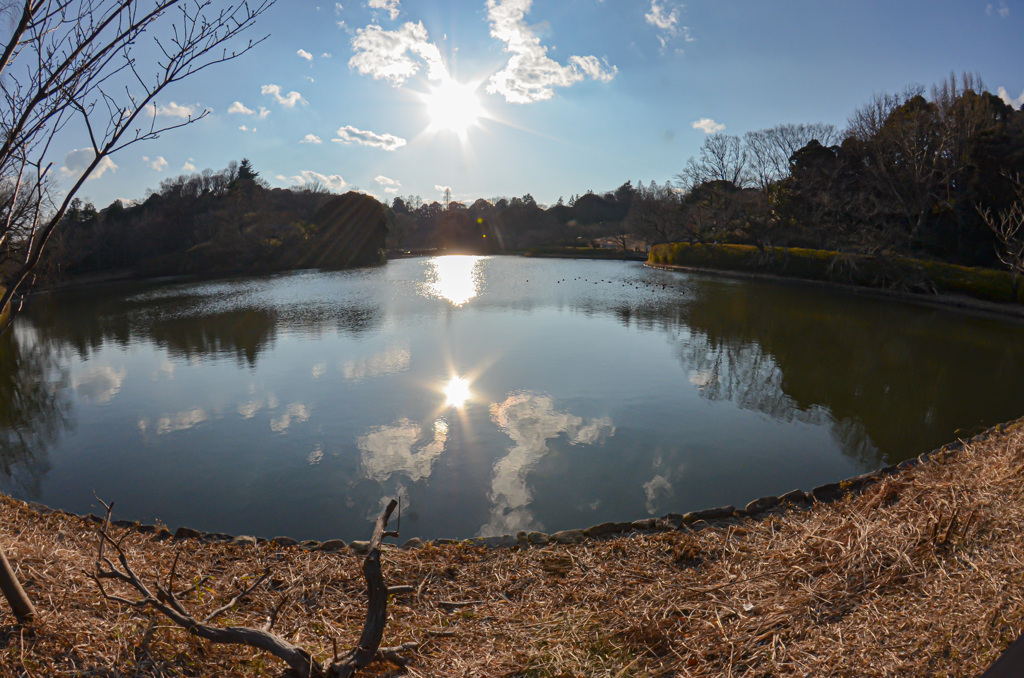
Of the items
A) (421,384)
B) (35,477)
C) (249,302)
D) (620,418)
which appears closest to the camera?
(35,477)

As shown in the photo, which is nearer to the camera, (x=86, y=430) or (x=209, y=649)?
(x=209, y=649)

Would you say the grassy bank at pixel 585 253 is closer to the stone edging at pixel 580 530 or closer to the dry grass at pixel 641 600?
the stone edging at pixel 580 530

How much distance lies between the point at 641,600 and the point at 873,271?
83.3ft

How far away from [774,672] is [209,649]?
2921mm

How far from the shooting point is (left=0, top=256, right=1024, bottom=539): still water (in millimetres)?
6320

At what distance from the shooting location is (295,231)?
1889 inches

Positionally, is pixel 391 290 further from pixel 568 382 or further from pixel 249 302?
pixel 568 382

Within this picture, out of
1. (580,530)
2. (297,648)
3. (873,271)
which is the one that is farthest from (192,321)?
(873,271)

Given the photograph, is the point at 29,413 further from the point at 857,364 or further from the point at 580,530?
the point at 857,364

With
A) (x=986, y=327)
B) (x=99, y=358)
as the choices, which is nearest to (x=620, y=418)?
(x=99, y=358)

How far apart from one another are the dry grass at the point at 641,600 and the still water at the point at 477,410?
1229 mm

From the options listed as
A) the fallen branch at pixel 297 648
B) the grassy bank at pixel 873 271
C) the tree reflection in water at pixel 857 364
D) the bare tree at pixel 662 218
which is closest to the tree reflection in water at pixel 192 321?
the tree reflection in water at pixel 857 364

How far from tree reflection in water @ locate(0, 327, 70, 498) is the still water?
0.05 meters

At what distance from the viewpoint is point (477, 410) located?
9000mm
